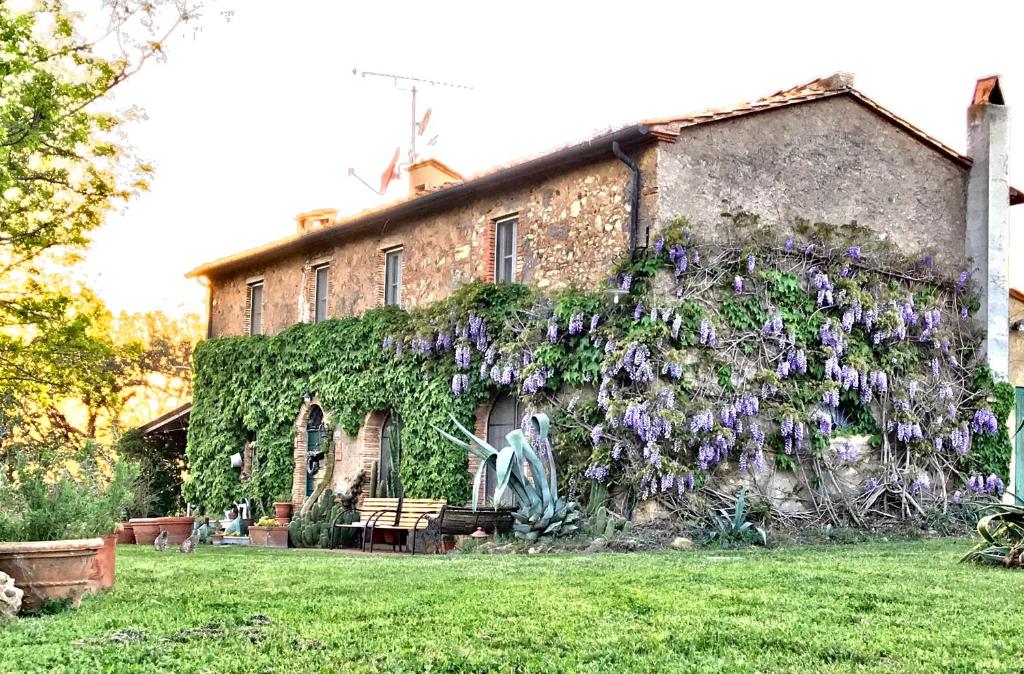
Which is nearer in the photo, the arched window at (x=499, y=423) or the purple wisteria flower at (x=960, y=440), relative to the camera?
the purple wisteria flower at (x=960, y=440)

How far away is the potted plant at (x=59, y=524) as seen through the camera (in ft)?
20.2

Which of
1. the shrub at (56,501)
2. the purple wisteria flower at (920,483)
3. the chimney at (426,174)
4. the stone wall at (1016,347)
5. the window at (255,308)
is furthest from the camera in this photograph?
the window at (255,308)

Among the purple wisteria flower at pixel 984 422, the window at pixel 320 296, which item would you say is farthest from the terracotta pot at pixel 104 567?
the window at pixel 320 296

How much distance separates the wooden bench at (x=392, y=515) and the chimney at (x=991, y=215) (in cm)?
770

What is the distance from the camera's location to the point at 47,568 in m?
6.21

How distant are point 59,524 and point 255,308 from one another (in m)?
14.4

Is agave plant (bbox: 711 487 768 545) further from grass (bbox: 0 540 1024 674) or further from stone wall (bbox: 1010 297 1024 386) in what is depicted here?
stone wall (bbox: 1010 297 1024 386)

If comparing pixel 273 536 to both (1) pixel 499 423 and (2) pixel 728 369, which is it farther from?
(2) pixel 728 369

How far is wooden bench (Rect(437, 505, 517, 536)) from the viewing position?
12.2 meters

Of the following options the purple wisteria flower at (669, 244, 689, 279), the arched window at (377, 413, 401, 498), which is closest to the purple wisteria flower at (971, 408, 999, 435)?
the purple wisteria flower at (669, 244, 689, 279)

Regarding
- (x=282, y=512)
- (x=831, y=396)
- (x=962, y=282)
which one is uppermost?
(x=962, y=282)

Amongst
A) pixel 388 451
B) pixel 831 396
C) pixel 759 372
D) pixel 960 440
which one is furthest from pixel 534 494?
pixel 960 440

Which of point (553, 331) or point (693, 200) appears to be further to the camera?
point (553, 331)

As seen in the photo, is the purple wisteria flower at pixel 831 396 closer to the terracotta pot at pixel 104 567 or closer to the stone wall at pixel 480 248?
the stone wall at pixel 480 248
